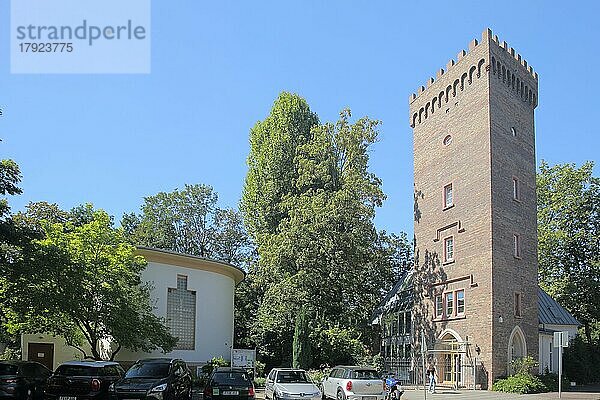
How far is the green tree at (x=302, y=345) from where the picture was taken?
1743 inches

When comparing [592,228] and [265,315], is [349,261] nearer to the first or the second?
[265,315]

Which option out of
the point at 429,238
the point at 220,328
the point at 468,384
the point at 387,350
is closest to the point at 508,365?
the point at 468,384

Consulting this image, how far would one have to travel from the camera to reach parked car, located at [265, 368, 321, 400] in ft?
84.8

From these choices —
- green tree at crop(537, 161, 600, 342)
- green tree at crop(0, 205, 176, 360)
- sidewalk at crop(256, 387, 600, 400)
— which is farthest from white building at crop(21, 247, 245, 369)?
green tree at crop(537, 161, 600, 342)

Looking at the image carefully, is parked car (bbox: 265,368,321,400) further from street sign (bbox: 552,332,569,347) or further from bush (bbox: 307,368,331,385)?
bush (bbox: 307,368,331,385)

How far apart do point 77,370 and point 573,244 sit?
46.2 m

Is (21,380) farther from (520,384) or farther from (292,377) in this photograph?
(520,384)

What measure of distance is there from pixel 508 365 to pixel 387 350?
45.9 feet

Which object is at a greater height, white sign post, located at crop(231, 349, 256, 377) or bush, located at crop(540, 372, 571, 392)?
white sign post, located at crop(231, 349, 256, 377)

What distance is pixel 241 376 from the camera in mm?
24188

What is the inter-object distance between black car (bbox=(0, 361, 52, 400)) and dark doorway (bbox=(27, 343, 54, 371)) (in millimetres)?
12082

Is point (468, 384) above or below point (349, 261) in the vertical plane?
below

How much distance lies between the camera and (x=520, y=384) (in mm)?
36188

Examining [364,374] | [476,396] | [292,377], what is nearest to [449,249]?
[476,396]
